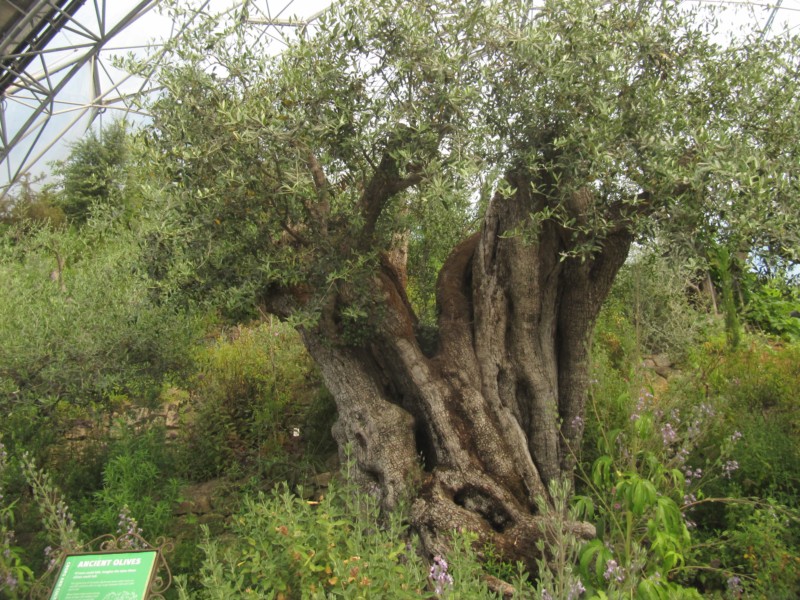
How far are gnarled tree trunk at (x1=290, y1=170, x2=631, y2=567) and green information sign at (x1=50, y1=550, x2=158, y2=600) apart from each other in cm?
233

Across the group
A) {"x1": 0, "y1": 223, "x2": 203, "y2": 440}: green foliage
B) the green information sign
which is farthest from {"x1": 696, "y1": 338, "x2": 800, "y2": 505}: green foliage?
{"x1": 0, "y1": 223, "x2": 203, "y2": 440}: green foliage

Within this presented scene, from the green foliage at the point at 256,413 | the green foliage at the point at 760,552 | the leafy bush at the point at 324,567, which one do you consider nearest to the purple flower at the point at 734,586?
the green foliage at the point at 760,552

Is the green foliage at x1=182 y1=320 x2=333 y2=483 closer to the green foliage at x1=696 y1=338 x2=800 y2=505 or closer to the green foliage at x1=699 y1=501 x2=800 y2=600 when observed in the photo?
the green foliage at x1=699 y1=501 x2=800 y2=600

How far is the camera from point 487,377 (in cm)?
602

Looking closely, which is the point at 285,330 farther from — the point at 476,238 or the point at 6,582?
the point at 6,582

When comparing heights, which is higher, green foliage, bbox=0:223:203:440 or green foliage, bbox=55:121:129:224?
green foliage, bbox=55:121:129:224

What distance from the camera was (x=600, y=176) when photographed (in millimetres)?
4730

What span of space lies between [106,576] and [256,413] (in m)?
4.21

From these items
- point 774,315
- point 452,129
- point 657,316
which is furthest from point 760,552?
point 774,315

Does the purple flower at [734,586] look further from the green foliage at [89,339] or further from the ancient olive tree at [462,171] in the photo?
the green foliage at [89,339]

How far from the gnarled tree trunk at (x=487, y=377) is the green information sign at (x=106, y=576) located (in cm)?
233

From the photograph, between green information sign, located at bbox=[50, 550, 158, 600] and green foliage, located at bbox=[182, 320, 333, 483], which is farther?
green foliage, located at bbox=[182, 320, 333, 483]

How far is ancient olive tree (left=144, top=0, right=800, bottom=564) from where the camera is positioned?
4.63 meters

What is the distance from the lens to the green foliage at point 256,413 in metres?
7.30
